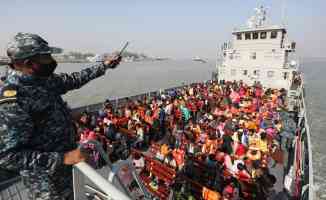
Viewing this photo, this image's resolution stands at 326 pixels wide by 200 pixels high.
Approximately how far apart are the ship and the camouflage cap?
77cm

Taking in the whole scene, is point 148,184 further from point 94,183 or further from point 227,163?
point 94,183

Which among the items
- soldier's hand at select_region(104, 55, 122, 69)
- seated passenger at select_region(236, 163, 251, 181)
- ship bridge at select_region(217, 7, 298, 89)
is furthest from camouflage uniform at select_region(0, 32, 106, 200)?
ship bridge at select_region(217, 7, 298, 89)

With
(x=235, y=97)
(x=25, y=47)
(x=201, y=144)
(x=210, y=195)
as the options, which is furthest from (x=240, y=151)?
(x=235, y=97)

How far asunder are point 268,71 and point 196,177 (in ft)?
64.1

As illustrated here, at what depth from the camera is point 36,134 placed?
1572mm

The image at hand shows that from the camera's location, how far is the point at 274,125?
10398mm

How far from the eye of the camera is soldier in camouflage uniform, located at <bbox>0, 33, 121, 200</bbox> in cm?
139

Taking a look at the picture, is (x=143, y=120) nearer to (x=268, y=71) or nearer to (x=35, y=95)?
(x=35, y=95)

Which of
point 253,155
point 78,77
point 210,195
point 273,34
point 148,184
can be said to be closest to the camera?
point 78,77

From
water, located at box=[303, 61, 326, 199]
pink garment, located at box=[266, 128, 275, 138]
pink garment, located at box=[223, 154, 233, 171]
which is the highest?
pink garment, located at box=[266, 128, 275, 138]

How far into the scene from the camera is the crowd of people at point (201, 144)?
585 cm

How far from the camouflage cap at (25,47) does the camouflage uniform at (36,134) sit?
0.13 m

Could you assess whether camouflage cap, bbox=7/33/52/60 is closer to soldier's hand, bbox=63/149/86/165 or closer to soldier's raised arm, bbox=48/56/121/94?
soldier's raised arm, bbox=48/56/121/94

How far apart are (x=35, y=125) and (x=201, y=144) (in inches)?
293
